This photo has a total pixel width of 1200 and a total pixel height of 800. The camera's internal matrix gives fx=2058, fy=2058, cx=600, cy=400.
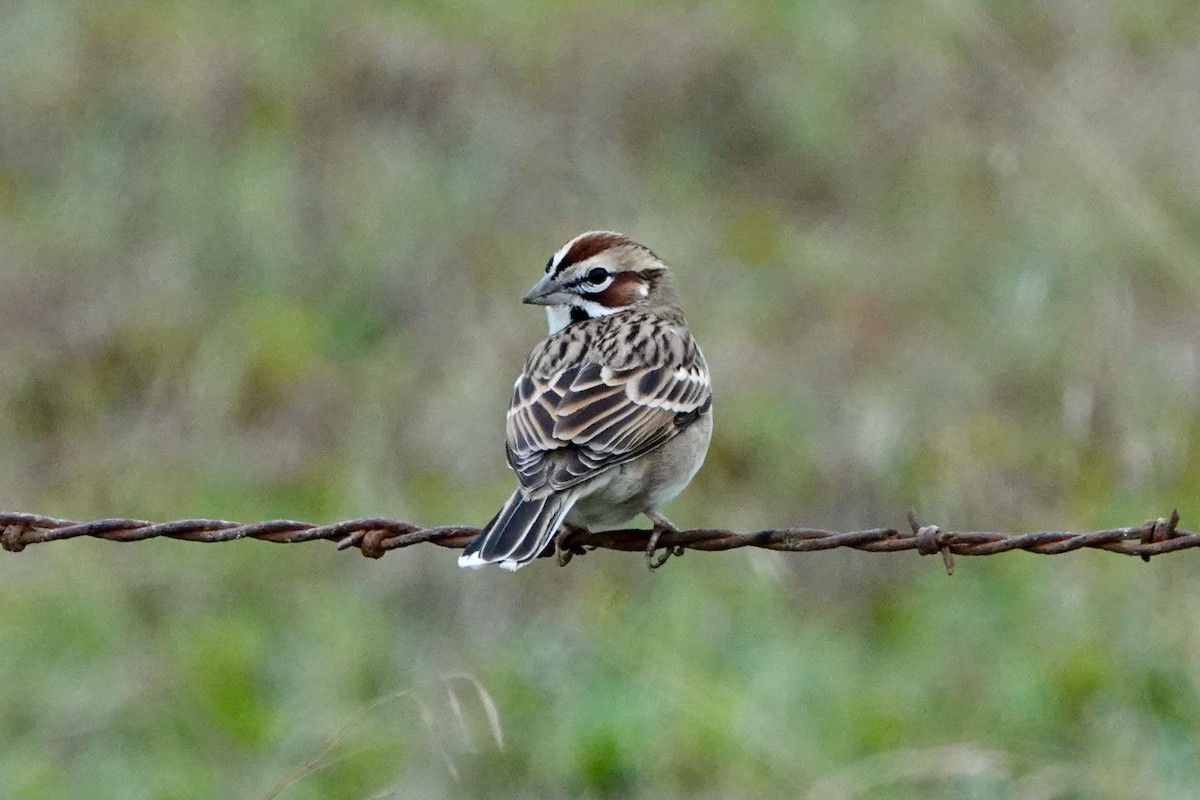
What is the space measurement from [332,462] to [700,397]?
3.92m

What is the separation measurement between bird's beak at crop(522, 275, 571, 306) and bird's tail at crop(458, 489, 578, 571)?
1.20 metres

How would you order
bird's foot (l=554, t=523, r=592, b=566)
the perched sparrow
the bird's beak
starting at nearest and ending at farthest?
the perched sparrow < bird's foot (l=554, t=523, r=592, b=566) < the bird's beak

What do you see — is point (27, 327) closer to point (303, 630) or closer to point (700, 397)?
point (303, 630)

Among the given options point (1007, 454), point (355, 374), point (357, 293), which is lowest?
point (1007, 454)

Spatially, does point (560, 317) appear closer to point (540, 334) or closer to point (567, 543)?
point (567, 543)

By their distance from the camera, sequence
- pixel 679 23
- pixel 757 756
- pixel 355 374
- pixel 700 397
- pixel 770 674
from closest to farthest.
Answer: pixel 700 397
pixel 757 756
pixel 770 674
pixel 355 374
pixel 679 23

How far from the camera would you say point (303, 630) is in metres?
8.49

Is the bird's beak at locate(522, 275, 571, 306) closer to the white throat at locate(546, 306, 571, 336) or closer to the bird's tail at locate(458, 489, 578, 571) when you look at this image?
the white throat at locate(546, 306, 571, 336)

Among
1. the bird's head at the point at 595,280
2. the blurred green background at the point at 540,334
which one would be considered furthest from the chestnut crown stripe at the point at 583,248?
the blurred green background at the point at 540,334

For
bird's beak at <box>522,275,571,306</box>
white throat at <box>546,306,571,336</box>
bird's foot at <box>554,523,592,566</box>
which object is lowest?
bird's foot at <box>554,523,592,566</box>

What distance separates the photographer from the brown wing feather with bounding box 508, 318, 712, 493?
5785 mm

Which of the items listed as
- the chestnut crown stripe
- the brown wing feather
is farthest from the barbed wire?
the chestnut crown stripe

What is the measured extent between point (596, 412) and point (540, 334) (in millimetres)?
4349

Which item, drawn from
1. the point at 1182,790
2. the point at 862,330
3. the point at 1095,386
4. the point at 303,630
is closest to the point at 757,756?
the point at 1182,790
